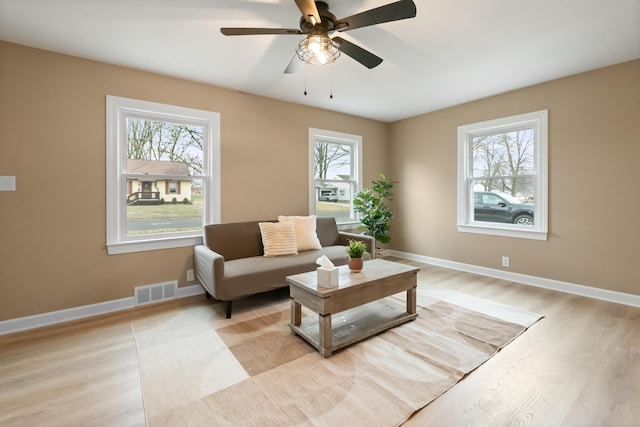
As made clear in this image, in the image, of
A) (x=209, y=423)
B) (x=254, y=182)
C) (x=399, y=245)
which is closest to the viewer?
(x=209, y=423)

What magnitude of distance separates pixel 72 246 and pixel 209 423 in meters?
2.38

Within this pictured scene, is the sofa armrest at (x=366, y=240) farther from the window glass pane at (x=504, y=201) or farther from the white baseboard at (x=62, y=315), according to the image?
the white baseboard at (x=62, y=315)

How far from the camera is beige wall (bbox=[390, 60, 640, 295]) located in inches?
118

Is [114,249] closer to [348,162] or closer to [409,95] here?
[348,162]

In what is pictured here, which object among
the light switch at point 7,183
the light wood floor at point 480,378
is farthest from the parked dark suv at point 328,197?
the light switch at point 7,183

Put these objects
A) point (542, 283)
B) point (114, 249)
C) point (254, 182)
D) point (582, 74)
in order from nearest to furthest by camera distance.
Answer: point (114, 249)
point (582, 74)
point (542, 283)
point (254, 182)

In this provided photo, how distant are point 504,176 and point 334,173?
253cm

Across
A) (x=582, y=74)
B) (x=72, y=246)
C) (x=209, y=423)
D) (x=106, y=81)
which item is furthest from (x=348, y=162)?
(x=209, y=423)

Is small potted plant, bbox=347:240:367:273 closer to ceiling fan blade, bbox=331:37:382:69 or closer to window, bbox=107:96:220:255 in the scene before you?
ceiling fan blade, bbox=331:37:382:69

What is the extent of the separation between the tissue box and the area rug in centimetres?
51

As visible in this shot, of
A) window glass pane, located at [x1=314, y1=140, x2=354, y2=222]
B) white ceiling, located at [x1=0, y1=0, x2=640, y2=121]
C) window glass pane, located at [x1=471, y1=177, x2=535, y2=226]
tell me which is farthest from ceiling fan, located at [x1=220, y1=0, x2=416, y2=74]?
window glass pane, located at [x1=471, y1=177, x2=535, y2=226]

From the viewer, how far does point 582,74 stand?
128 inches

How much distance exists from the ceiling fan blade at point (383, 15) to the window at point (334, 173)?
2504 mm

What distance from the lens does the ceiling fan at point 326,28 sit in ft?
5.59
